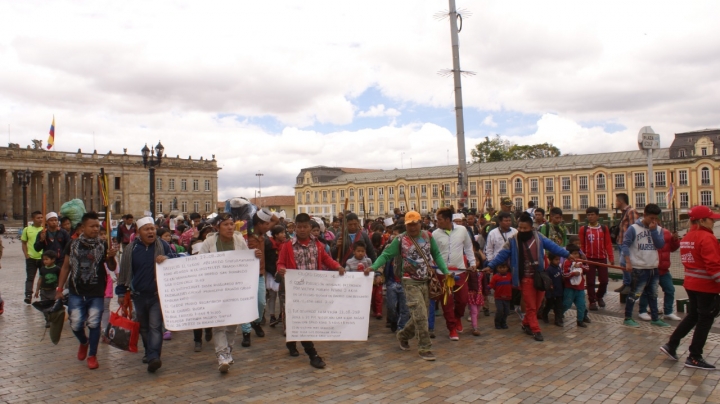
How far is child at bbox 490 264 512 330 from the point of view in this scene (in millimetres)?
8195

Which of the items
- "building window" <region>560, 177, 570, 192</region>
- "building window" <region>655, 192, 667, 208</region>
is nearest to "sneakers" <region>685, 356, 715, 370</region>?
"building window" <region>655, 192, 667, 208</region>

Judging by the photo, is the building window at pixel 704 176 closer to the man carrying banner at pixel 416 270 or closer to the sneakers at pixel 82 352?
the man carrying banner at pixel 416 270

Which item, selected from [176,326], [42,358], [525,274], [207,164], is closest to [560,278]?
[525,274]

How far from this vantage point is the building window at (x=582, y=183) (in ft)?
236

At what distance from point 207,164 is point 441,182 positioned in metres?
46.6

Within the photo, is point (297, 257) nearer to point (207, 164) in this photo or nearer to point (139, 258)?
point (139, 258)

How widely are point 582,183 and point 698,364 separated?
7134cm

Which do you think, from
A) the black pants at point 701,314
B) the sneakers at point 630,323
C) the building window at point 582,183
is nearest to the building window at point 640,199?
the building window at point 582,183

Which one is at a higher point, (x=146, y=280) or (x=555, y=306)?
(x=146, y=280)

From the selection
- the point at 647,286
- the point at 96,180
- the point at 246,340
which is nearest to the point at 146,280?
the point at 246,340

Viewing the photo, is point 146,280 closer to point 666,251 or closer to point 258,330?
point 258,330

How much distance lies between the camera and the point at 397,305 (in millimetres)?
8156

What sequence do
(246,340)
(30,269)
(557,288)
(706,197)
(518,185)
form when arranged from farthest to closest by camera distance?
(518,185)
(706,197)
(30,269)
(557,288)
(246,340)

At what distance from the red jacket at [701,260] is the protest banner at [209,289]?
16.4ft
